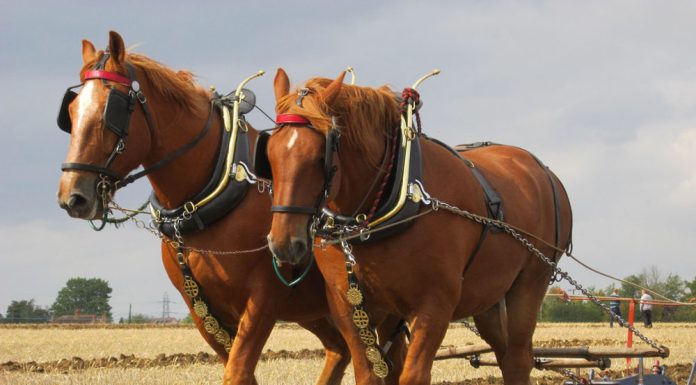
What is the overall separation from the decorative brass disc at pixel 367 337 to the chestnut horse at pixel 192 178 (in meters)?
0.78

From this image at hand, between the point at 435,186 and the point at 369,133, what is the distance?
600mm

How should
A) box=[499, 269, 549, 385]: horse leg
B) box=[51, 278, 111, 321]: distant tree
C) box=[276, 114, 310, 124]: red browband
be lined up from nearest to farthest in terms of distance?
box=[276, 114, 310, 124]: red browband < box=[499, 269, 549, 385]: horse leg < box=[51, 278, 111, 321]: distant tree

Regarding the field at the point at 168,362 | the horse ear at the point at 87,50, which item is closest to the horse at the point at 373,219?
the horse ear at the point at 87,50

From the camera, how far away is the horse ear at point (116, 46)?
5.79 meters

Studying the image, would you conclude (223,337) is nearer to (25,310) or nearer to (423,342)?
(423,342)

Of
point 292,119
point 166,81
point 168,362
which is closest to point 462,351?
point 166,81

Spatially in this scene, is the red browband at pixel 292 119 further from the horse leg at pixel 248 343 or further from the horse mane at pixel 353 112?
the horse leg at pixel 248 343

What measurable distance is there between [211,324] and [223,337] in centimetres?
16

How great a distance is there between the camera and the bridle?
5.47 meters

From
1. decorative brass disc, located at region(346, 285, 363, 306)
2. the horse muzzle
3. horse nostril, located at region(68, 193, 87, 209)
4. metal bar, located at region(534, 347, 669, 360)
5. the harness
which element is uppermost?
the harness

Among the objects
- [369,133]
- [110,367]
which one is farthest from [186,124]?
[110,367]

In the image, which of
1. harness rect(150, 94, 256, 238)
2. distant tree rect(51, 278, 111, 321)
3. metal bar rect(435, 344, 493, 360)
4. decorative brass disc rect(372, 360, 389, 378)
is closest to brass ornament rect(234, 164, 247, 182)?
harness rect(150, 94, 256, 238)

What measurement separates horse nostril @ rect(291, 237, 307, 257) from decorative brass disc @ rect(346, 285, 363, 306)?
612mm

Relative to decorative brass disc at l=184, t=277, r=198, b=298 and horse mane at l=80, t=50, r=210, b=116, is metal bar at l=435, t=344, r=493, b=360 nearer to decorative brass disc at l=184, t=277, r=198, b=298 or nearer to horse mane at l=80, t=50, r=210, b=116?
decorative brass disc at l=184, t=277, r=198, b=298
